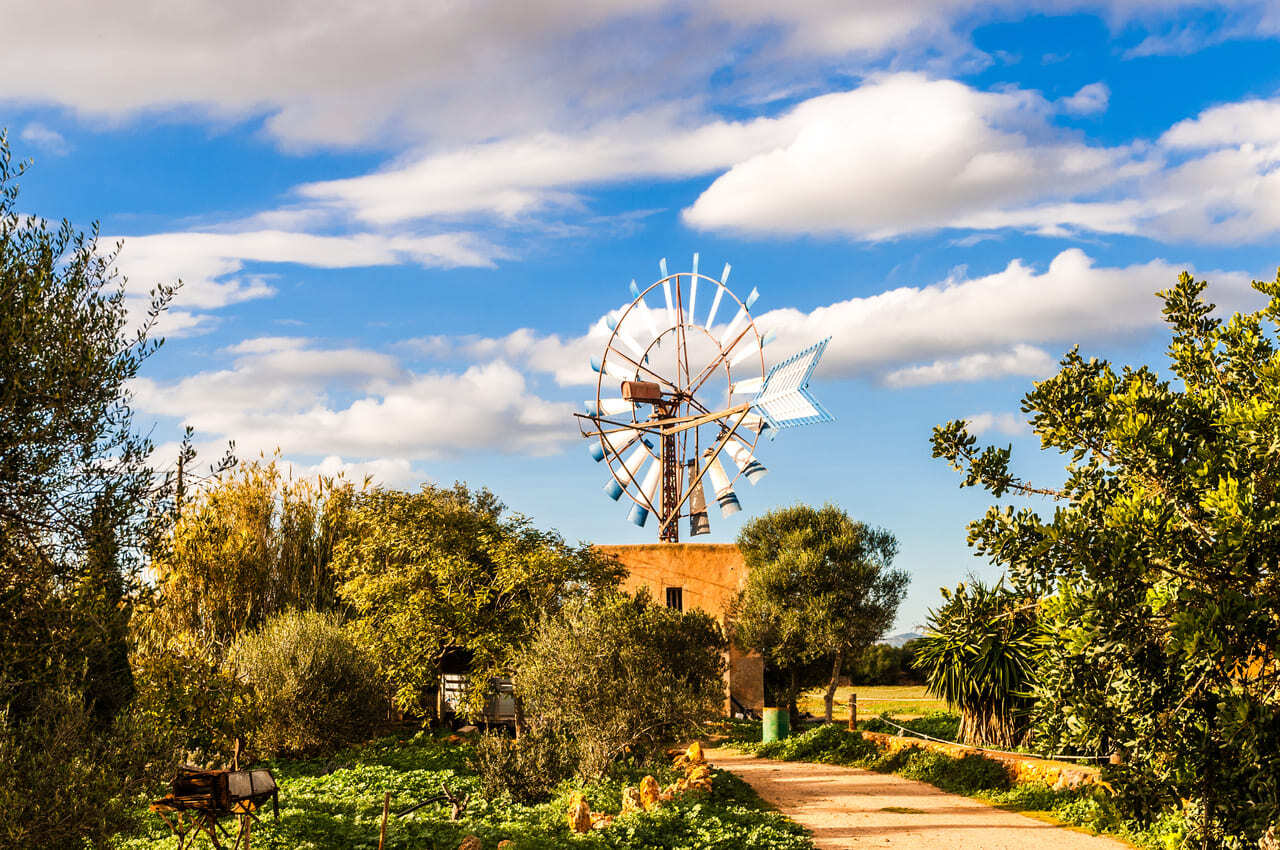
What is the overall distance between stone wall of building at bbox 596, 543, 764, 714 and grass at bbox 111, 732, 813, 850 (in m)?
13.2

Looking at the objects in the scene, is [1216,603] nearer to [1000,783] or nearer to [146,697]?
[146,697]

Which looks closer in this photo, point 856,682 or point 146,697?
point 146,697

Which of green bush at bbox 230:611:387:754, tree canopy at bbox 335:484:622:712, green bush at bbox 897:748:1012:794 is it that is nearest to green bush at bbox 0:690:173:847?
tree canopy at bbox 335:484:622:712

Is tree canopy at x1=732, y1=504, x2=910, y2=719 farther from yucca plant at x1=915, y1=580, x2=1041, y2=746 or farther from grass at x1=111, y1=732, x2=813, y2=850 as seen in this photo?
grass at x1=111, y1=732, x2=813, y2=850

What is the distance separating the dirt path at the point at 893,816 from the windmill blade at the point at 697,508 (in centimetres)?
1235

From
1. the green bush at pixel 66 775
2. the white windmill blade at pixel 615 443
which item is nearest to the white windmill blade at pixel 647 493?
the white windmill blade at pixel 615 443

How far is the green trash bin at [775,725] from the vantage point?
2423 centimetres

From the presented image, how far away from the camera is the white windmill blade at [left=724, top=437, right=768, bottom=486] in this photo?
29.2m

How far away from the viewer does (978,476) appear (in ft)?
25.9

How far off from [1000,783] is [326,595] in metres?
18.5

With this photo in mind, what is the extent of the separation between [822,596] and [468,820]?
1504cm

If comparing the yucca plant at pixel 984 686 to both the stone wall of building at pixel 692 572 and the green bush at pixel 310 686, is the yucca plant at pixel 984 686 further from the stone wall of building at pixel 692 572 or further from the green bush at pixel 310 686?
the green bush at pixel 310 686

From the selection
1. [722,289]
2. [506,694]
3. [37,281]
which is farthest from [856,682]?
[37,281]

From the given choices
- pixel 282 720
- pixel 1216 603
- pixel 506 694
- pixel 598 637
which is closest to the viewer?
pixel 1216 603
